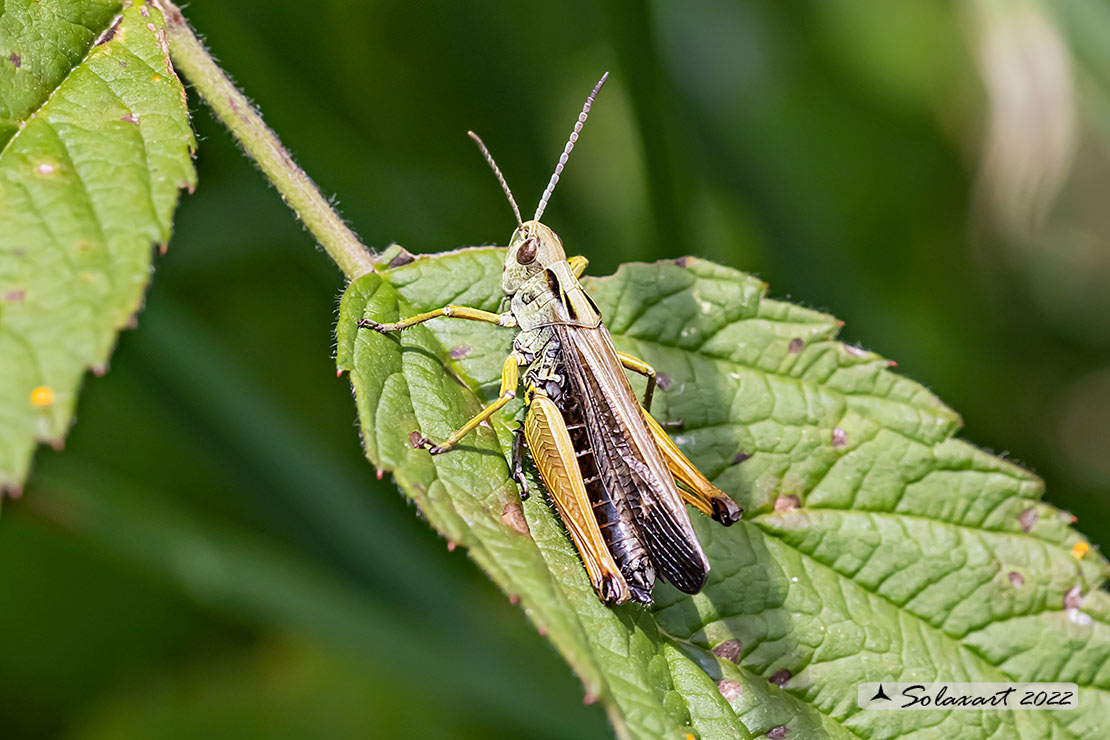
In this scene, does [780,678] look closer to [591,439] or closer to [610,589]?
[610,589]

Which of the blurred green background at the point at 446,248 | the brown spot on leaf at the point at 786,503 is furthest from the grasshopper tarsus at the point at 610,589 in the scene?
the blurred green background at the point at 446,248

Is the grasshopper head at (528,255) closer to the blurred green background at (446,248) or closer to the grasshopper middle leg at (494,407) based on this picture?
the grasshopper middle leg at (494,407)

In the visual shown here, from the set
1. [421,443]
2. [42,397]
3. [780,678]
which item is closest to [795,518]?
[780,678]

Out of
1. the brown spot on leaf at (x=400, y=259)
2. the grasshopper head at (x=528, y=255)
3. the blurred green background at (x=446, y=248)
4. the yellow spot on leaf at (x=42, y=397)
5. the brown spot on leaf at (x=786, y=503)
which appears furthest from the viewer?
the blurred green background at (x=446, y=248)

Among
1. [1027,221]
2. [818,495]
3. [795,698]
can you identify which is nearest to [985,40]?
[1027,221]

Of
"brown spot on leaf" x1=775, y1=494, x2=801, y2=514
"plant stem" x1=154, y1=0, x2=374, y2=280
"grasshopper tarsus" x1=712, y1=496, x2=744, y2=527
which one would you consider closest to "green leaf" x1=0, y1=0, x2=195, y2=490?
"plant stem" x1=154, y1=0, x2=374, y2=280

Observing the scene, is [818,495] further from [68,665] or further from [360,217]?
[68,665]

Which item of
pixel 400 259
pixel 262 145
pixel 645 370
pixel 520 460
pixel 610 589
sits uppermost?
pixel 262 145
